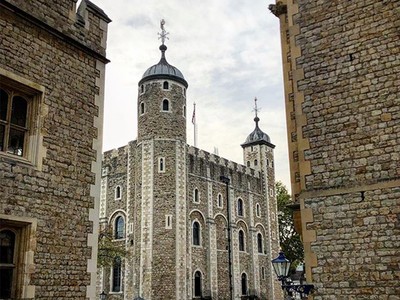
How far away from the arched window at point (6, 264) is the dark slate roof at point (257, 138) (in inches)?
1435

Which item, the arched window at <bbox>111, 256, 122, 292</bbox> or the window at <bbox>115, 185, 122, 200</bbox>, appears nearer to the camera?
the arched window at <bbox>111, 256, 122, 292</bbox>

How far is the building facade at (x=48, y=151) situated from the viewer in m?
6.84

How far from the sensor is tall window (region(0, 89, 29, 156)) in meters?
6.98

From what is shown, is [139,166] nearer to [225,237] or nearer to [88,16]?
[225,237]

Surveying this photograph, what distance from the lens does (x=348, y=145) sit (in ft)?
25.6

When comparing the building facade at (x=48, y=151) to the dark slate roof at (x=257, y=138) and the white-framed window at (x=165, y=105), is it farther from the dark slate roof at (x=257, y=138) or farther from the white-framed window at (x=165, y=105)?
the dark slate roof at (x=257, y=138)

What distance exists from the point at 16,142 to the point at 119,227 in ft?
83.6

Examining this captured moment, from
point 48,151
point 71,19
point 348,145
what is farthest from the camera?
point 71,19

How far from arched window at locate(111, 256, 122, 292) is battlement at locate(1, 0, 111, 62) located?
23611 mm

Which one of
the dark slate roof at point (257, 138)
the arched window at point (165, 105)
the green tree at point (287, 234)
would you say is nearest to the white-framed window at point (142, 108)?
the arched window at point (165, 105)

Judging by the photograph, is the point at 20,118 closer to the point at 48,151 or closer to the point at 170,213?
the point at 48,151

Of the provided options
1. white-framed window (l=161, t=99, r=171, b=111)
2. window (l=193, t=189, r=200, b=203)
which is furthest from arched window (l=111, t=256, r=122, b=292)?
white-framed window (l=161, t=99, r=171, b=111)

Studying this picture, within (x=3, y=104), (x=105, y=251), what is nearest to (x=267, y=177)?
(x=105, y=251)

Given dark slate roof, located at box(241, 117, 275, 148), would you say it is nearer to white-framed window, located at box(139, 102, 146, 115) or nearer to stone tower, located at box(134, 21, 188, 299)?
stone tower, located at box(134, 21, 188, 299)
